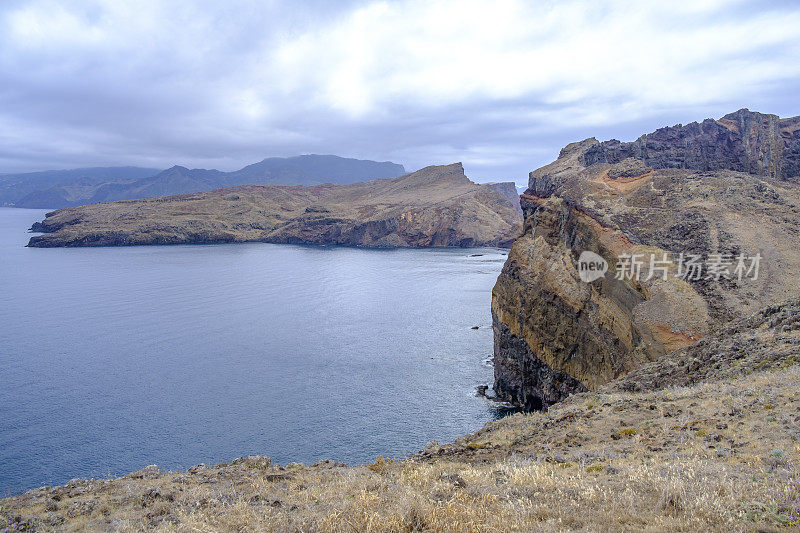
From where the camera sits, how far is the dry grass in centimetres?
839

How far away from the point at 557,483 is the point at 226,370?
41587 millimetres

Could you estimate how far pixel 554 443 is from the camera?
16547 mm

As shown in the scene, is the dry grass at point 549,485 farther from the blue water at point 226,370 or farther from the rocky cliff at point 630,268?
the blue water at point 226,370

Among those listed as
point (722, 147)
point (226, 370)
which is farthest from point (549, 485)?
point (722, 147)

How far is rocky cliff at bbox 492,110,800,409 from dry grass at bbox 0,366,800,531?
12215 millimetres

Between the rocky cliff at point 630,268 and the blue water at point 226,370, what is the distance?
7.63 m

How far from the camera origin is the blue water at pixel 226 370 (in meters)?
32.2

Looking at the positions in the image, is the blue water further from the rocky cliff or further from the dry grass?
the dry grass

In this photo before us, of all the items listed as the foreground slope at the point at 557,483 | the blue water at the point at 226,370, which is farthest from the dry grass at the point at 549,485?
the blue water at the point at 226,370

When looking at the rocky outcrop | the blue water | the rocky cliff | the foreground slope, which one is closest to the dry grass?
the foreground slope

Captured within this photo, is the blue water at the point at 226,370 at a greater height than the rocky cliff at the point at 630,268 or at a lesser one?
lesser

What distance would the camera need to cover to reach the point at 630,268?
1271 inches

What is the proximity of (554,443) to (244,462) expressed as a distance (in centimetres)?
1073

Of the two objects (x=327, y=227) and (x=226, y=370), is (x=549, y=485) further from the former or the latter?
(x=327, y=227)
